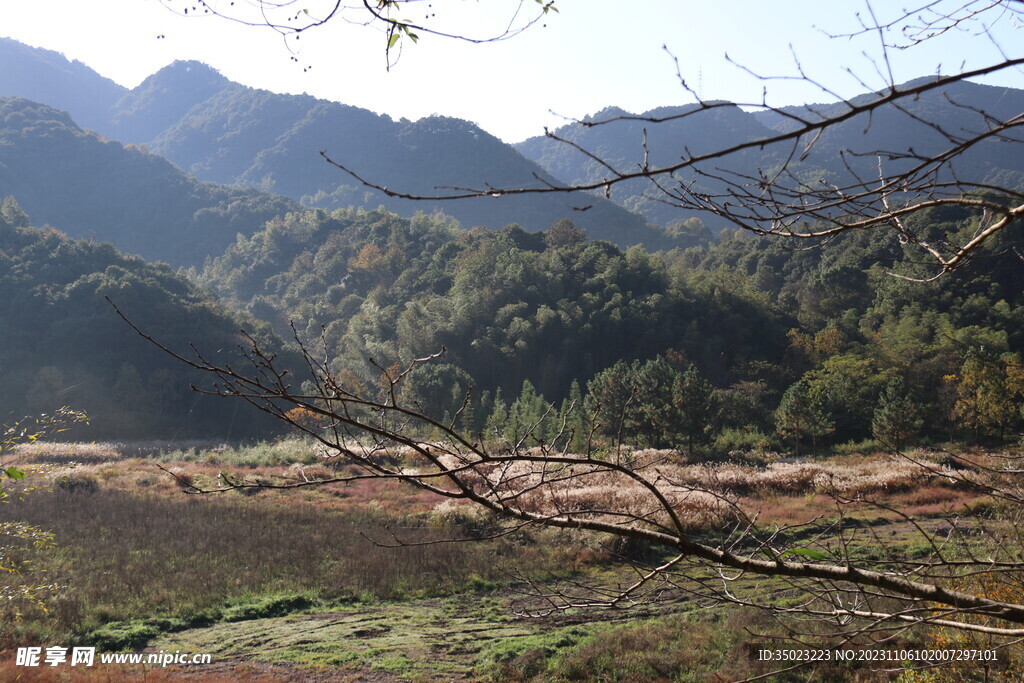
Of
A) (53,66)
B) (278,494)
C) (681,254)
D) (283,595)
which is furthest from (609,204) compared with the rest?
(53,66)

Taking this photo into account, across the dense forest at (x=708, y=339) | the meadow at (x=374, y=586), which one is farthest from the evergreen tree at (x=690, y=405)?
the meadow at (x=374, y=586)

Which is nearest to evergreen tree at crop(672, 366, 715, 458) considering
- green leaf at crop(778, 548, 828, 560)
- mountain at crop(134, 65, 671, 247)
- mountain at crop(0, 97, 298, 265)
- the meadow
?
the meadow

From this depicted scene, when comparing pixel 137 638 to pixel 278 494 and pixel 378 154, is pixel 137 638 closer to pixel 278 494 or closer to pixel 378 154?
pixel 278 494

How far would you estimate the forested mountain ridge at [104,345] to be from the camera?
111ft

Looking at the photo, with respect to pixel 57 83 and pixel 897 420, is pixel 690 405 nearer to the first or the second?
pixel 897 420

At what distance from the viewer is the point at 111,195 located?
72.4 metres

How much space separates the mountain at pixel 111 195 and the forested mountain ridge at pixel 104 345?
113ft

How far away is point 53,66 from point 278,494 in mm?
151516

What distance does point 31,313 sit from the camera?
36531mm

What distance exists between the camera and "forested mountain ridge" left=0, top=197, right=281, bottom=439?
3394 centimetres

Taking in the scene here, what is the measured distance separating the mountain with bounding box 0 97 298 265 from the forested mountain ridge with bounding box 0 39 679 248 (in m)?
23.1

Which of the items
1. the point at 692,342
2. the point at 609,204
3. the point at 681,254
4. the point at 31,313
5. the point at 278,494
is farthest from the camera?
the point at 609,204

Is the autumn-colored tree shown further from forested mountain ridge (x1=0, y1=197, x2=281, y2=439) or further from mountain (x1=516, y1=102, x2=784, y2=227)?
mountain (x1=516, y1=102, x2=784, y2=227)

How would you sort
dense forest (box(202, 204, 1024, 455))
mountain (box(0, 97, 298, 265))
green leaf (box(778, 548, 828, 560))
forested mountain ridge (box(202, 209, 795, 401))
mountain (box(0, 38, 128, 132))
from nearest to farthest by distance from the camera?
green leaf (box(778, 548, 828, 560)), dense forest (box(202, 204, 1024, 455)), forested mountain ridge (box(202, 209, 795, 401)), mountain (box(0, 97, 298, 265)), mountain (box(0, 38, 128, 132))
